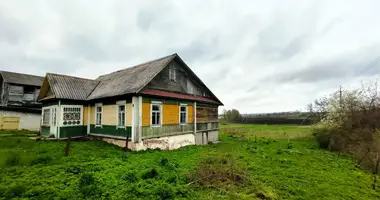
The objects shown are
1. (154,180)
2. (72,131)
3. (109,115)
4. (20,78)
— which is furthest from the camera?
(20,78)

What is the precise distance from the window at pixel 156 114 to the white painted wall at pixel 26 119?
727 inches

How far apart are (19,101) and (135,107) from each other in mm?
22343

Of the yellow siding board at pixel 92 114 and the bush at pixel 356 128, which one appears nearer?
the bush at pixel 356 128

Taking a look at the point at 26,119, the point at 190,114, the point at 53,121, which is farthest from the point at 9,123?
the point at 190,114

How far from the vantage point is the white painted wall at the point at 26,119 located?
72.4 ft

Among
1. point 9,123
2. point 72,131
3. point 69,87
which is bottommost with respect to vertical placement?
point 72,131

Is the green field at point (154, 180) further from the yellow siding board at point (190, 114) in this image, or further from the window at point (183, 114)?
the yellow siding board at point (190, 114)

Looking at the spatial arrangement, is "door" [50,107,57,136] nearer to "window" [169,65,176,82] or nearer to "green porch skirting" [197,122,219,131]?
"window" [169,65,176,82]

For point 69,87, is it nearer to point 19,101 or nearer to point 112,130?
point 112,130

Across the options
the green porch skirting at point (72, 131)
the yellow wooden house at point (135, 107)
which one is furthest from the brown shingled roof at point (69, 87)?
the green porch skirting at point (72, 131)

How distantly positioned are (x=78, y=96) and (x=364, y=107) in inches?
876

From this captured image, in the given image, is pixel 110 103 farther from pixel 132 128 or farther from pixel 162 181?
pixel 162 181

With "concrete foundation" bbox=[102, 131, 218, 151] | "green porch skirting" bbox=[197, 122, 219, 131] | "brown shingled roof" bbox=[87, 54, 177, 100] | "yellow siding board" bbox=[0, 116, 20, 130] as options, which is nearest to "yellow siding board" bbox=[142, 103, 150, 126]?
"concrete foundation" bbox=[102, 131, 218, 151]

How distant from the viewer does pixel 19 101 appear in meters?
25.5
